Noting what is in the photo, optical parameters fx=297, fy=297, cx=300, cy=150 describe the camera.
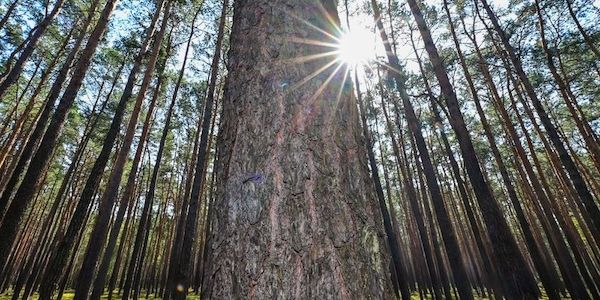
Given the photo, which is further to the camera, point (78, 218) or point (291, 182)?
point (78, 218)

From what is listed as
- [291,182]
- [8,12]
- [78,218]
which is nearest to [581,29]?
[291,182]

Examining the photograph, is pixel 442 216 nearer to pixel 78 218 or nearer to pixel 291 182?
pixel 291 182

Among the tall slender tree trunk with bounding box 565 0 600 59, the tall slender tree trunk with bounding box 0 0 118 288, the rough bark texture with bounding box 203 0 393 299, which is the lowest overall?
the rough bark texture with bounding box 203 0 393 299

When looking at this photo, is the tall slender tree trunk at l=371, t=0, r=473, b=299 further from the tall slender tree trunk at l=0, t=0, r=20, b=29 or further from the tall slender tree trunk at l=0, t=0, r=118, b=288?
the tall slender tree trunk at l=0, t=0, r=20, b=29

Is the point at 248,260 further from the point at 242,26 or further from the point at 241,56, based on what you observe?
the point at 242,26

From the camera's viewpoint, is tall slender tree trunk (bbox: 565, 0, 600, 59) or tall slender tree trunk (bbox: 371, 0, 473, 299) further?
tall slender tree trunk (bbox: 565, 0, 600, 59)

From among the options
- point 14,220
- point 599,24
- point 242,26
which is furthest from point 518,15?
point 14,220

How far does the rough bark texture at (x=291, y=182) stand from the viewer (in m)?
0.70

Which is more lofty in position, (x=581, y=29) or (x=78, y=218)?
(x=581, y=29)

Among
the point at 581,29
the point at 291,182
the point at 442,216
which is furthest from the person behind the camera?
the point at 581,29

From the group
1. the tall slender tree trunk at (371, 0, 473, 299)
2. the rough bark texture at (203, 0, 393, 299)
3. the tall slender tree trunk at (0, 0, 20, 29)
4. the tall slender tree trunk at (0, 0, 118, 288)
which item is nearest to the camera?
the rough bark texture at (203, 0, 393, 299)

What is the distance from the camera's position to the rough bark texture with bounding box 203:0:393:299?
0.70 metres

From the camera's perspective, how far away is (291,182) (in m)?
0.80

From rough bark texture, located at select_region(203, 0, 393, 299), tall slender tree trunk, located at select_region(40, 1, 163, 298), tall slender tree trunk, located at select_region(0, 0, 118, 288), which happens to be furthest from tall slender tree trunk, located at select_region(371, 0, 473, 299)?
tall slender tree trunk, located at select_region(0, 0, 118, 288)
